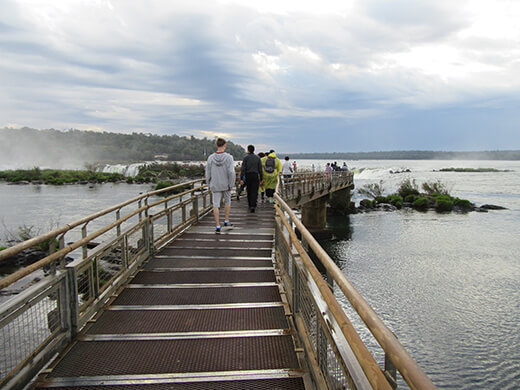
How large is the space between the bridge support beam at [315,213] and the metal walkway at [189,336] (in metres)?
22.6

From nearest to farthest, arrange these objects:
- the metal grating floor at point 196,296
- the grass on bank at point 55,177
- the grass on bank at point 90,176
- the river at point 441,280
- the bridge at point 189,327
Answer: the bridge at point 189,327 < the metal grating floor at point 196,296 < the river at point 441,280 < the grass on bank at point 55,177 < the grass on bank at point 90,176

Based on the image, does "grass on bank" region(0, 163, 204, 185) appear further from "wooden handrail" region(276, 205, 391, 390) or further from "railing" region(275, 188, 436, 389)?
"wooden handrail" region(276, 205, 391, 390)

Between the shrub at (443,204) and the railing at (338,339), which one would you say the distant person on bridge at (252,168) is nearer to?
the railing at (338,339)

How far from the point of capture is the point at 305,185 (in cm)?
2100

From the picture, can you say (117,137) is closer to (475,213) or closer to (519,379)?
(475,213)

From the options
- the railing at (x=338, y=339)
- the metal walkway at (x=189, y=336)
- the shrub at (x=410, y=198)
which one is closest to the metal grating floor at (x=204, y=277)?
the metal walkway at (x=189, y=336)

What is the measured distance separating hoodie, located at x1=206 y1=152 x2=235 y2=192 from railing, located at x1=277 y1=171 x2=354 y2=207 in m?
4.13

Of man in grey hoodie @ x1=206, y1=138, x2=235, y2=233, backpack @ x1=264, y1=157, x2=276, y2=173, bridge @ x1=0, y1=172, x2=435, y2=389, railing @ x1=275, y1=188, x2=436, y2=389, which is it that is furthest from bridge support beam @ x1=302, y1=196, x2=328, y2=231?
railing @ x1=275, y1=188, x2=436, y2=389

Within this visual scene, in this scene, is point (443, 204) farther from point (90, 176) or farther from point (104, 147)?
point (104, 147)

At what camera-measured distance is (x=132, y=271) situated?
20.0ft

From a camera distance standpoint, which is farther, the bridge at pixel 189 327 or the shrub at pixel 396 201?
the shrub at pixel 396 201

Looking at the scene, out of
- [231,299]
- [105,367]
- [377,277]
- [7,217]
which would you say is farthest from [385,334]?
[7,217]

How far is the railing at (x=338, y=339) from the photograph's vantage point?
1460 mm

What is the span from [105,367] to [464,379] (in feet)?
32.2
